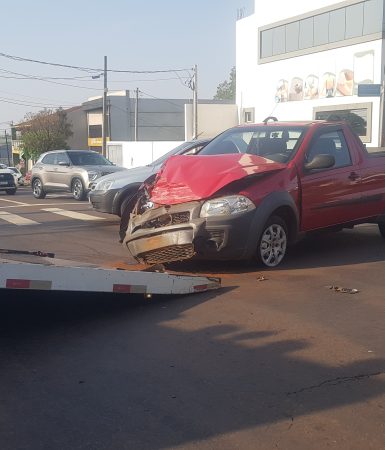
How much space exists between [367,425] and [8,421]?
6.76ft

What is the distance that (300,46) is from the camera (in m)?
36.9

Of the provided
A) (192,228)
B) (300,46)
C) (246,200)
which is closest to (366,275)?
(246,200)

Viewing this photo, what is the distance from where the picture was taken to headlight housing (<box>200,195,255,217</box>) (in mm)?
6992

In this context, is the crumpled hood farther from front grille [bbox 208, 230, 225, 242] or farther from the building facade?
the building facade

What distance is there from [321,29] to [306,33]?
1.37 m

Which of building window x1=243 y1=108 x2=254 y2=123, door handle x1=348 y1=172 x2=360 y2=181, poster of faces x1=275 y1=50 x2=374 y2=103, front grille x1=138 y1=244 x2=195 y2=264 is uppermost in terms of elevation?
poster of faces x1=275 y1=50 x2=374 y2=103

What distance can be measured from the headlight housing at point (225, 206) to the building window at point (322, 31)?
27.2 meters

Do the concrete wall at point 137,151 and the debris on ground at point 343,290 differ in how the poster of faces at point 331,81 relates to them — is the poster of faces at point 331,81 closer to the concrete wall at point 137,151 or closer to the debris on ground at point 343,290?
the concrete wall at point 137,151

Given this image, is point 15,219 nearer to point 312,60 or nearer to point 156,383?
point 156,383

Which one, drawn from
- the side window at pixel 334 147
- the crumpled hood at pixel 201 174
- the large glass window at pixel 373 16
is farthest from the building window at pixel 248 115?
the crumpled hood at pixel 201 174

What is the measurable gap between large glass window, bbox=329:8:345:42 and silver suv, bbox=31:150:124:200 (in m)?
19.4

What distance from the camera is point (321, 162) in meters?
7.81

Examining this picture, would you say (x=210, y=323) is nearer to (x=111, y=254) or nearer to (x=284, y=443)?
(x=284, y=443)

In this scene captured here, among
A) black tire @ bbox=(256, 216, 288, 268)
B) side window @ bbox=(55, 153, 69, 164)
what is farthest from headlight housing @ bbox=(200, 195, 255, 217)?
side window @ bbox=(55, 153, 69, 164)
